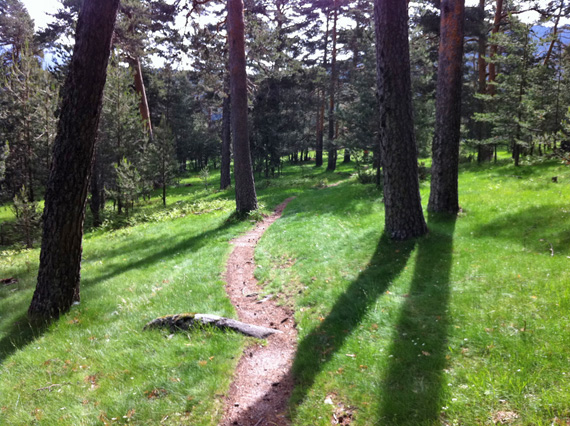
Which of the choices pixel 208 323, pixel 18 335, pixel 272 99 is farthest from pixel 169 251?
pixel 272 99

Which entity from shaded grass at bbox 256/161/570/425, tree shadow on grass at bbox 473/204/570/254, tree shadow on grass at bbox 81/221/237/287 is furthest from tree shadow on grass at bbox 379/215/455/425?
tree shadow on grass at bbox 81/221/237/287

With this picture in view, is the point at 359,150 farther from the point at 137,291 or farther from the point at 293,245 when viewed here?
the point at 137,291

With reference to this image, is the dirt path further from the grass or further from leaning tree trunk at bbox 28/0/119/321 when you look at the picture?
leaning tree trunk at bbox 28/0/119/321

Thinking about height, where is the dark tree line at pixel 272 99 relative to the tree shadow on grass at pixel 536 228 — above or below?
above

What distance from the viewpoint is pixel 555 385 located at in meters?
2.77

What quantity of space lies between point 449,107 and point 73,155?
8.59 meters

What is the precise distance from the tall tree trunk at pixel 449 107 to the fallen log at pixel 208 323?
6183 millimetres

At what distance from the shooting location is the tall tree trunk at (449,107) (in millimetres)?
7973

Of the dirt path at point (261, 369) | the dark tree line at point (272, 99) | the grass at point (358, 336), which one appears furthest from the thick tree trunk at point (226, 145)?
the dirt path at point (261, 369)

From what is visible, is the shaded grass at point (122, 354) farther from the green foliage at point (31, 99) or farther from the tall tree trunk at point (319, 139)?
the tall tree trunk at point (319, 139)

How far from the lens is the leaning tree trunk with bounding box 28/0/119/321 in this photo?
532cm

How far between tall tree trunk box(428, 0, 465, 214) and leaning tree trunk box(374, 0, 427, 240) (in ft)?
6.41

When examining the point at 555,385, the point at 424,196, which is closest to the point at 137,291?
the point at 555,385

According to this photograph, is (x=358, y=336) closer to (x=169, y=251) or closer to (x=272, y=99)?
(x=169, y=251)
